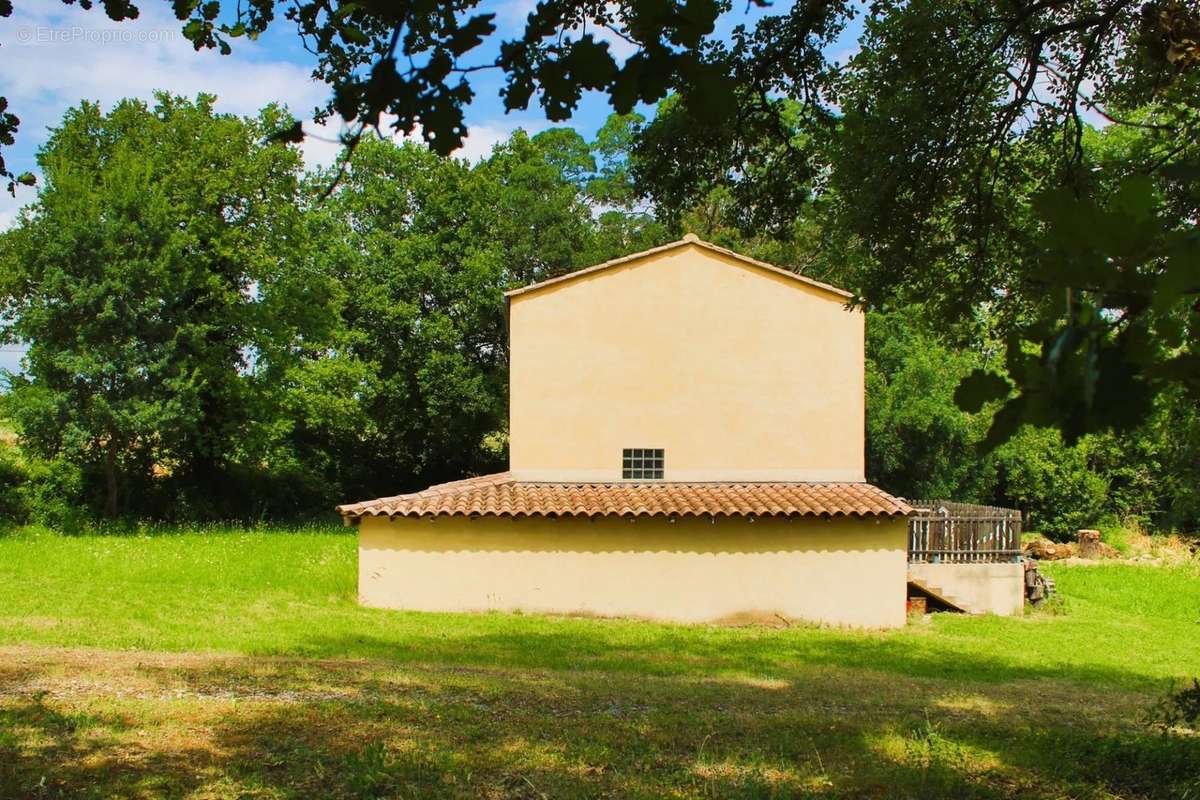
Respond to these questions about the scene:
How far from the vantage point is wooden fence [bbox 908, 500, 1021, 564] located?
77.0 ft

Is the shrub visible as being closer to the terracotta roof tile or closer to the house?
the terracotta roof tile

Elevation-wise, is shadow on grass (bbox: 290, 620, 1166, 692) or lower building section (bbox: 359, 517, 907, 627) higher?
lower building section (bbox: 359, 517, 907, 627)

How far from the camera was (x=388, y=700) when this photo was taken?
948 centimetres

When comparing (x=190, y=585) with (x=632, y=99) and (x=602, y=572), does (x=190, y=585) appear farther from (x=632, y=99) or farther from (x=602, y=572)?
(x=632, y=99)

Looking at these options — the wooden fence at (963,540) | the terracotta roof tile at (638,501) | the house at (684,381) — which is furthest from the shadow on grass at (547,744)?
the wooden fence at (963,540)

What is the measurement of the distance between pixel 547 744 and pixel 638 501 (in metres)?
13.8

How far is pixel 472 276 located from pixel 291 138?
3484cm

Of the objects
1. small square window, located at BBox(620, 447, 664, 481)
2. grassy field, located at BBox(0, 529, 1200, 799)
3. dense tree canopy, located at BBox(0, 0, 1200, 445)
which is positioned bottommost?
grassy field, located at BBox(0, 529, 1200, 799)

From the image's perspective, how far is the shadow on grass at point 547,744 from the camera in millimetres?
6668

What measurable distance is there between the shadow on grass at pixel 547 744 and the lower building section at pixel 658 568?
10239mm

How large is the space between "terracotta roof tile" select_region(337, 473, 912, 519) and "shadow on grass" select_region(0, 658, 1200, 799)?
9.79 metres

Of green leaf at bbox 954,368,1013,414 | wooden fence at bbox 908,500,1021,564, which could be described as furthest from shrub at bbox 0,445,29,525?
green leaf at bbox 954,368,1013,414

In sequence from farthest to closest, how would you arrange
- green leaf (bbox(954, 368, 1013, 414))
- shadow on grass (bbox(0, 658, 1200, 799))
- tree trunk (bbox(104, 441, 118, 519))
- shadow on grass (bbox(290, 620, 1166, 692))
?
tree trunk (bbox(104, 441, 118, 519)) < shadow on grass (bbox(290, 620, 1166, 692)) < shadow on grass (bbox(0, 658, 1200, 799)) < green leaf (bbox(954, 368, 1013, 414))

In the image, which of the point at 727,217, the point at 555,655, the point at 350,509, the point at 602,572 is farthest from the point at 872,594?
the point at 727,217
